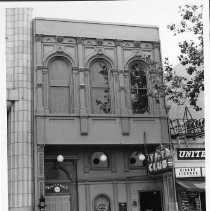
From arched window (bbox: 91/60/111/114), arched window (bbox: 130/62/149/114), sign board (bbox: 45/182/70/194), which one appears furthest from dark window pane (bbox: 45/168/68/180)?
arched window (bbox: 130/62/149/114)

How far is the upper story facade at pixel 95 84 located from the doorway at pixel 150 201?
76.4 inches

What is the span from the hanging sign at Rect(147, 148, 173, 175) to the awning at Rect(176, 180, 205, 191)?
1.03 m

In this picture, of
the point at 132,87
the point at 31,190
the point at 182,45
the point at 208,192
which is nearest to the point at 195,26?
the point at 182,45

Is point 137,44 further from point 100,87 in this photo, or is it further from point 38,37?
point 38,37

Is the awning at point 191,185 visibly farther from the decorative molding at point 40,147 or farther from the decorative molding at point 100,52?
the decorative molding at point 100,52

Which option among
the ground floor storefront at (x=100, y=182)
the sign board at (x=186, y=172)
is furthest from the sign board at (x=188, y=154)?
the ground floor storefront at (x=100, y=182)

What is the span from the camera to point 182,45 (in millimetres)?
10641

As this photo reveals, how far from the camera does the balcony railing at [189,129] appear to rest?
13172mm

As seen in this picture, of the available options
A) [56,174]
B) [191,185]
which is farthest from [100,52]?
[191,185]

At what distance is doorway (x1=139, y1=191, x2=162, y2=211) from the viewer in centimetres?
1362

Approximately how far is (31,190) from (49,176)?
1.29 meters

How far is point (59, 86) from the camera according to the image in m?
13.4

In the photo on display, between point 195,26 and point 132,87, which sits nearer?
point 195,26

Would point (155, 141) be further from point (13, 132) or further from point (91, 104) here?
point (13, 132)
